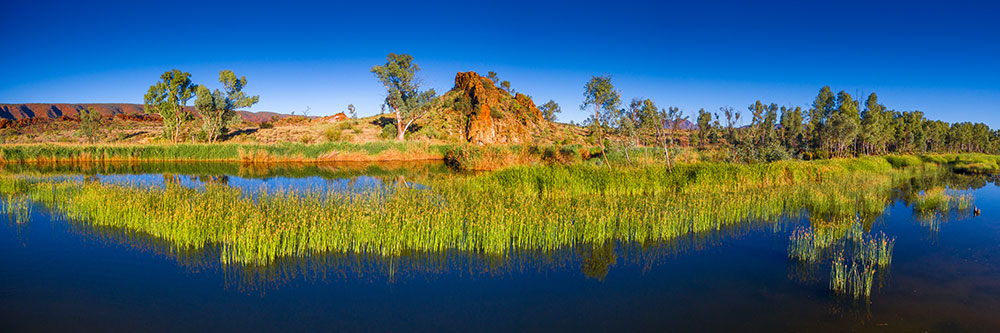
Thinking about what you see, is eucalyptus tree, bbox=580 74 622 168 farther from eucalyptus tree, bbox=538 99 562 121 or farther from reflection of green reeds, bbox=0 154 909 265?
eucalyptus tree, bbox=538 99 562 121

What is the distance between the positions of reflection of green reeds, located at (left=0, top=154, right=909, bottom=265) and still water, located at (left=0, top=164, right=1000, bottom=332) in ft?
1.50

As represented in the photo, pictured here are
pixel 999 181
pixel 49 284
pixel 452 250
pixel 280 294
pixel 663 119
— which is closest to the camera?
pixel 280 294

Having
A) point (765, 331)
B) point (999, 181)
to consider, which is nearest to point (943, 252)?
point (765, 331)

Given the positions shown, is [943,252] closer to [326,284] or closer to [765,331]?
[765,331]

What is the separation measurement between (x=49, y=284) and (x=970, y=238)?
58.8 ft

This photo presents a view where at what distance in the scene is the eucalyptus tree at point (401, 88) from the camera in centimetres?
5784

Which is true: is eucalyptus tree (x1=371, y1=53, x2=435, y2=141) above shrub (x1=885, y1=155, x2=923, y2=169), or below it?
above

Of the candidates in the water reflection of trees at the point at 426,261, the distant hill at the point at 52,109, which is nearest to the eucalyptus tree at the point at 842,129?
the water reflection of trees at the point at 426,261

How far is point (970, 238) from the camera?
34.2ft

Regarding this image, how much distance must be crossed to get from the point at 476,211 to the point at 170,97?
48791 millimetres

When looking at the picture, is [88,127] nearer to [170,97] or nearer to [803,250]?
[170,97]

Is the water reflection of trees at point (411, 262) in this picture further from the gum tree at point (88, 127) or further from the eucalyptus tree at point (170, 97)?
the gum tree at point (88, 127)

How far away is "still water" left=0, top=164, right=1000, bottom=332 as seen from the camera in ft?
19.2

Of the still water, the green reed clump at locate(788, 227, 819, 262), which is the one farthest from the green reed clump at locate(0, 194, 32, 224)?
the green reed clump at locate(788, 227, 819, 262)
